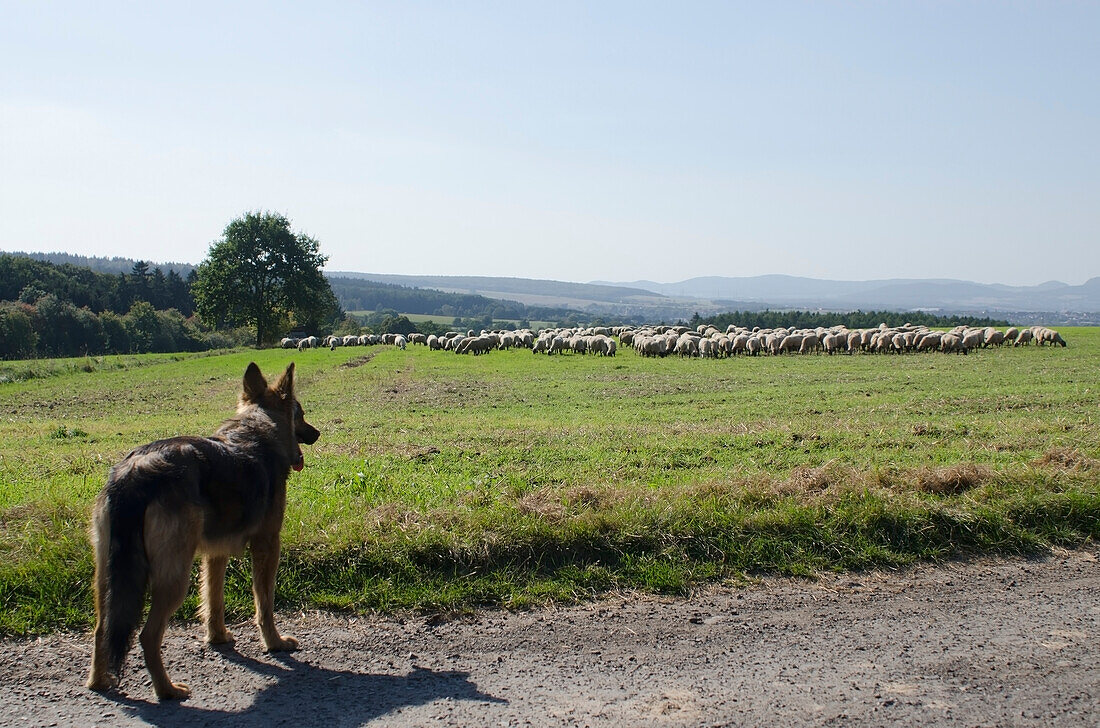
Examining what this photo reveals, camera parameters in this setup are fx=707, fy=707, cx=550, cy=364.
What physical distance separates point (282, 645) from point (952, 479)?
663 centimetres

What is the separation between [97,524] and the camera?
402 cm

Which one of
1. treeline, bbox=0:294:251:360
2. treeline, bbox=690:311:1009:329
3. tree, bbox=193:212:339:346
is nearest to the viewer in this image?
treeline, bbox=0:294:251:360

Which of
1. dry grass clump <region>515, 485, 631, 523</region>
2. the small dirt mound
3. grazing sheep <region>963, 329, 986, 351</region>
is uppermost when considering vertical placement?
grazing sheep <region>963, 329, 986, 351</region>

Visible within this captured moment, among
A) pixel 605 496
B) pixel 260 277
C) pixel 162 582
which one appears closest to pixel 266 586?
pixel 162 582

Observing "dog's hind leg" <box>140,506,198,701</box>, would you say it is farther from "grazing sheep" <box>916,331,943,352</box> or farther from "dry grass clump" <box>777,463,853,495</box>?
"grazing sheep" <box>916,331,943,352</box>

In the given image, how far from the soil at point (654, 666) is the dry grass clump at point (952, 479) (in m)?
1.88

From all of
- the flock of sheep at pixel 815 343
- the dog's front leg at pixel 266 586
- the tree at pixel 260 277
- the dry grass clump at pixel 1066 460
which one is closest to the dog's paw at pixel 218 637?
the dog's front leg at pixel 266 586

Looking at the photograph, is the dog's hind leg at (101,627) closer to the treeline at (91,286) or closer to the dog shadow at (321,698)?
the dog shadow at (321,698)

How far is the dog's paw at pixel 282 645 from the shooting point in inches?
179

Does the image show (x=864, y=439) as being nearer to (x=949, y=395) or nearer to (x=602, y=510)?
(x=602, y=510)

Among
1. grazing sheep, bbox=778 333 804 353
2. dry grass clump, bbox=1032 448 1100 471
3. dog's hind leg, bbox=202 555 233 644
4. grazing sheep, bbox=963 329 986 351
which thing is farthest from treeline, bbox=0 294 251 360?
dry grass clump, bbox=1032 448 1100 471

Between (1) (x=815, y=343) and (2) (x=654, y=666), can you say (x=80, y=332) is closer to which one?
(1) (x=815, y=343)

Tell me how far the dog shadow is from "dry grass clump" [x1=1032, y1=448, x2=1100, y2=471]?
24.2 feet

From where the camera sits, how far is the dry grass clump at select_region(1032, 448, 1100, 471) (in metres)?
7.98
